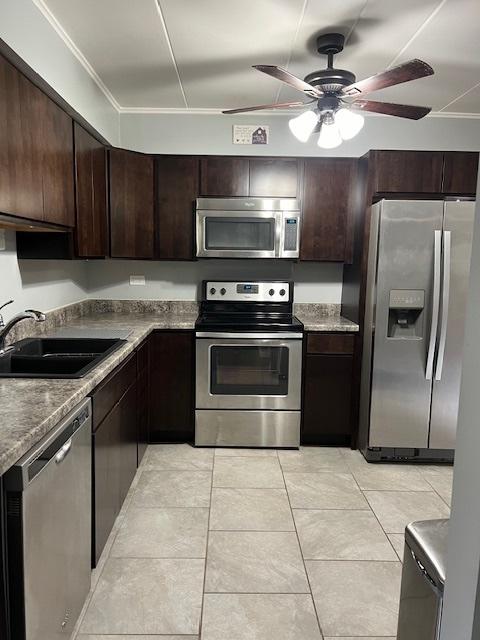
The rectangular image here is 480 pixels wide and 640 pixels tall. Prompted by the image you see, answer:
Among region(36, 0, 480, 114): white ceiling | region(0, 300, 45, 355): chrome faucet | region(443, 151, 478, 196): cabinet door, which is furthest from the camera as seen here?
region(443, 151, 478, 196): cabinet door

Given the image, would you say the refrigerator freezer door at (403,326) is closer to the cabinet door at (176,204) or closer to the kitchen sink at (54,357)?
the cabinet door at (176,204)

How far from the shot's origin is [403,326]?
3.07 metres

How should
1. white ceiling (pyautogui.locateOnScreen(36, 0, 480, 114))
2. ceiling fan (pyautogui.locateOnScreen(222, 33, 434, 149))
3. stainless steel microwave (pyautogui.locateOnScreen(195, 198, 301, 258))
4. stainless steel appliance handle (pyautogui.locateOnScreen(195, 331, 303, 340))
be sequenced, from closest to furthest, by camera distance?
white ceiling (pyautogui.locateOnScreen(36, 0, 480, 114))
ceiling fan (pyautogui.locateOnScreen(222, 33, 434, 149))
stainless steel appliance handle (pyautogui.locateOnScreen(195, 331, 303, 340))
stainless steel microwave (pyautogui.locateOnScreen(195, 198, 301, 258))

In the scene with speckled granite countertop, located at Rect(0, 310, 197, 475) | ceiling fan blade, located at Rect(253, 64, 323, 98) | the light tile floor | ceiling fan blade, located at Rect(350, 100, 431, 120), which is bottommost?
the light tile floor

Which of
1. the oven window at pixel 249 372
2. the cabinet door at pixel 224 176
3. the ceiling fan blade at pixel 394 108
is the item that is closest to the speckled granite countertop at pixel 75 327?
the oven window at pixel 249 372

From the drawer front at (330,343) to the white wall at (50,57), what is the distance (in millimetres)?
2135

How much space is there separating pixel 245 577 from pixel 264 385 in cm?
147

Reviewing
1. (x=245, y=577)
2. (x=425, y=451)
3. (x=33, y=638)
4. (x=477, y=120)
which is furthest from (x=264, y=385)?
(x=477, y=120)

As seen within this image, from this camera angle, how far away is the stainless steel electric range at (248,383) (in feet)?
10.6

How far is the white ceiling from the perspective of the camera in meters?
2.20

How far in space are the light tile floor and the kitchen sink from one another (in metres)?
0.87

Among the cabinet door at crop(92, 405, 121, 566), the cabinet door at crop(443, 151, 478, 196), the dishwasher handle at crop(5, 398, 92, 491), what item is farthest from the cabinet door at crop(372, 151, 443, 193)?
the dishwasher handle at crop(5, 398, 92, 491)

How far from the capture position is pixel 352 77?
7.98 ft

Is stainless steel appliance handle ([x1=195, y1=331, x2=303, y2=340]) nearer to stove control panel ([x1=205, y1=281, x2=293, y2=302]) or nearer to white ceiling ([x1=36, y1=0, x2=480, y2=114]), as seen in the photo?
stove control panel ([x1=205, y1=281, x2=293, y2=302])
